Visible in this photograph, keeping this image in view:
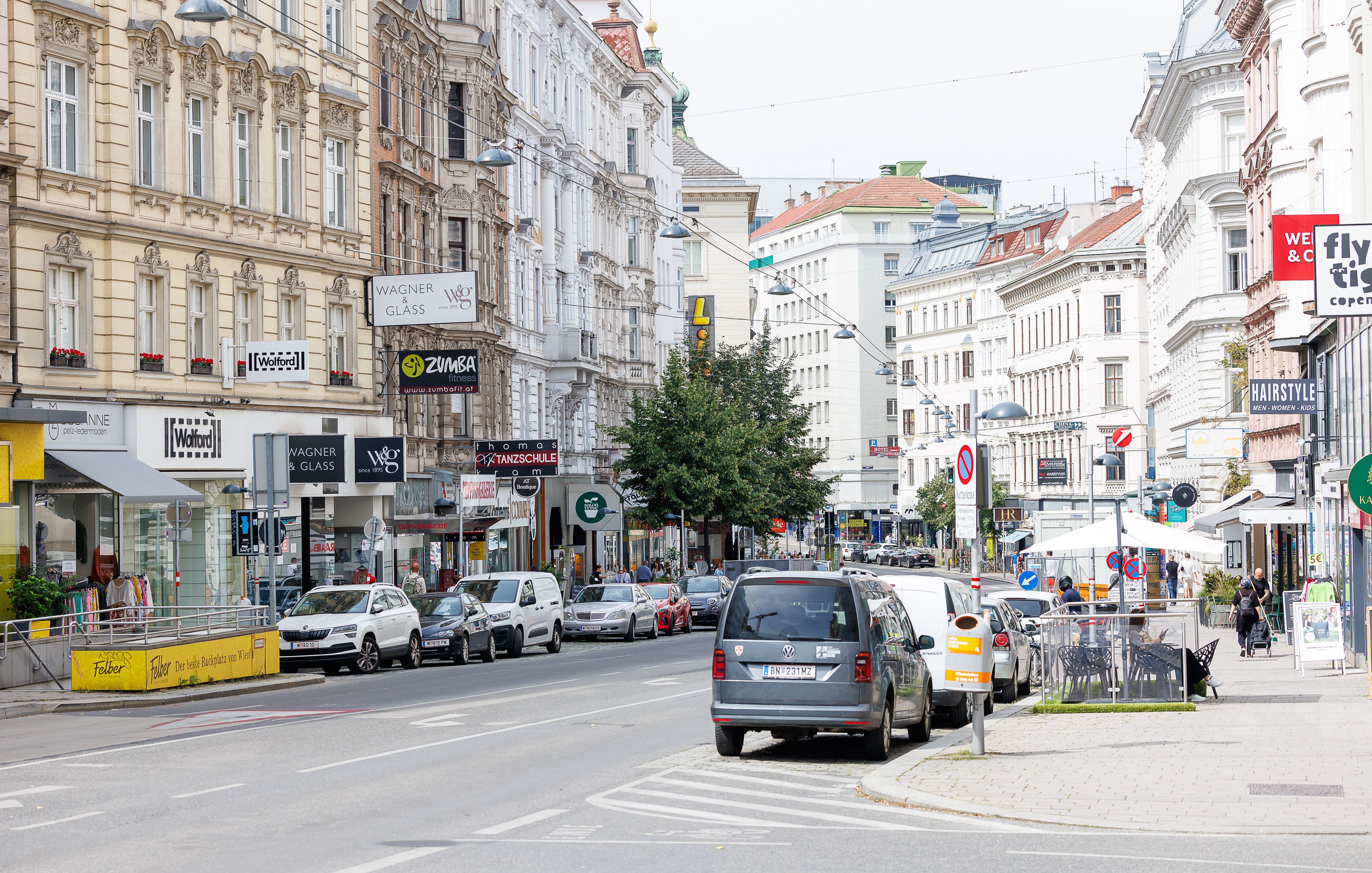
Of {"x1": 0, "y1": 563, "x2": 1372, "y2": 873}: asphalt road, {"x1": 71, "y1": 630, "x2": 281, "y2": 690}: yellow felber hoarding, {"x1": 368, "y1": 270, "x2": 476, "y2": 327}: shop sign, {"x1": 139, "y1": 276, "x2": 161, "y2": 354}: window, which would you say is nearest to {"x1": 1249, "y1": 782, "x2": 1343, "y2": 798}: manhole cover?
{"x1": 0, "y1": 563, "x2": 1372, "y2": 873}: asphalt road

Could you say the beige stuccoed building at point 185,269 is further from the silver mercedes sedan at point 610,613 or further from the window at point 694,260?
the window at point 694,260

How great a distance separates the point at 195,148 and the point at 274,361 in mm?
4573

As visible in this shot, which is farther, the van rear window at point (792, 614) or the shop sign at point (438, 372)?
the shop sign at point (438, 372)

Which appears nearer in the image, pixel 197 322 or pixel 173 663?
pixel 173 663

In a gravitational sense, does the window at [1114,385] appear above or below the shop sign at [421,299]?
above

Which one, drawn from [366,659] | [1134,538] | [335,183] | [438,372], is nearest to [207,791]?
[366,659]

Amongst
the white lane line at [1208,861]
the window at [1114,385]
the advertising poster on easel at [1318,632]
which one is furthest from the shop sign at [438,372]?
the window at [1114,385]

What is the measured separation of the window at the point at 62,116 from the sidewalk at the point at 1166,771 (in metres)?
19.4

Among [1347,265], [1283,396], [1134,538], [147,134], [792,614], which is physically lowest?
[792,614]

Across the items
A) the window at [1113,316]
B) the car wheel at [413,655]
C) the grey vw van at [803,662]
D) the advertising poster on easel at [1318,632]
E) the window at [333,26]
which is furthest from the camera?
the window at [1113,316]

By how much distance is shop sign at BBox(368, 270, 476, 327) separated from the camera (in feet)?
125

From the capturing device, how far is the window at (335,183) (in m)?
41.8

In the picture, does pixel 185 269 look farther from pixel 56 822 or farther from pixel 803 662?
pixel 56 822

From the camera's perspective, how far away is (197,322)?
36969 mm
